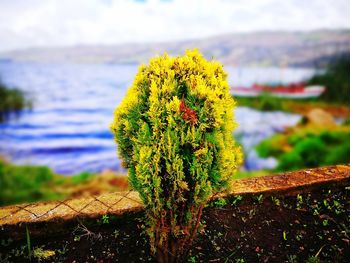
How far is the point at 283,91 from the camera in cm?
A: 2125

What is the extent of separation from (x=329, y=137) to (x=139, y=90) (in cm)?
1047

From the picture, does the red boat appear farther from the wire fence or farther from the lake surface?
the wire fence

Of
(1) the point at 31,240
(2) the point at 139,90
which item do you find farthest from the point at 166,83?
(1) the point at 31,240

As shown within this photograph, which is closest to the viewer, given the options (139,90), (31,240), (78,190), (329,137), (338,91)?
(139,90)

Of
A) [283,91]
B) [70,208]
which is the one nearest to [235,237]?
[70,208]

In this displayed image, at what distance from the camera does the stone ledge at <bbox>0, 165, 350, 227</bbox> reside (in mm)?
3130

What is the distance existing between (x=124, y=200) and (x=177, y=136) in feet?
5.30

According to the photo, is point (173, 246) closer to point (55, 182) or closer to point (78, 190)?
point (78, 190)

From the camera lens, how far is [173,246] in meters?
2.49

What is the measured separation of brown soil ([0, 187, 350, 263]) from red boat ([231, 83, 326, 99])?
680 inches

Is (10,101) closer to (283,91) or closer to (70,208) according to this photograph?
(70,208)

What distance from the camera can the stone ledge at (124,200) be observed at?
3.13m

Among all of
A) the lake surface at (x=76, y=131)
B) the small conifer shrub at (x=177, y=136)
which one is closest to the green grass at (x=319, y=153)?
the lake surface at (x=76, y=131)

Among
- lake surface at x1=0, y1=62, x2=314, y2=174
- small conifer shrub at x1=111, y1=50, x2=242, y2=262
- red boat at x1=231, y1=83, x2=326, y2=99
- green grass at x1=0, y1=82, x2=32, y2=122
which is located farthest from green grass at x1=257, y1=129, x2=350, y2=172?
green grass at x1=0, y1=82, x2=32, y2=122
